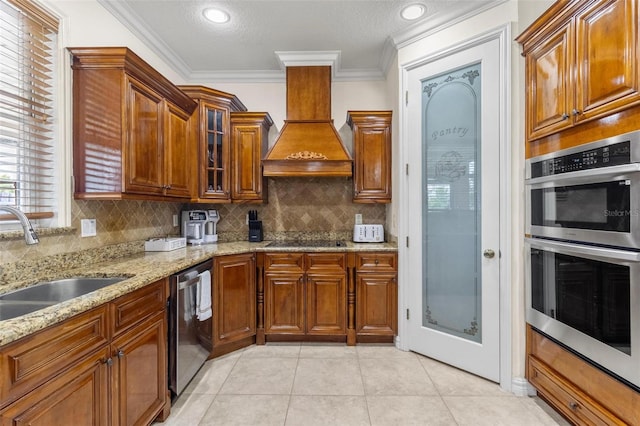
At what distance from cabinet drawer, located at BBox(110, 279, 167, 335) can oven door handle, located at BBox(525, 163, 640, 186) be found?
2.39 m

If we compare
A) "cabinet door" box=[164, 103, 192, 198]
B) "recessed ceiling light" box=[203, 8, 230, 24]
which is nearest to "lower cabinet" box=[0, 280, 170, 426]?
"cabinet door" box=[164, 103, 192, 198]

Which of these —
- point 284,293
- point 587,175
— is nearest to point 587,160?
point 587,175

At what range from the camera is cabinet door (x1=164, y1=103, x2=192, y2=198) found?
2385 mm

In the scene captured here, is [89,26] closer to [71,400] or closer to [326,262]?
[71,400]

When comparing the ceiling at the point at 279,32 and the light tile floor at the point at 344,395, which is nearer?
the light tile floor at the point at 344,395

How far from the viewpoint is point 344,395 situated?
203 centimetres

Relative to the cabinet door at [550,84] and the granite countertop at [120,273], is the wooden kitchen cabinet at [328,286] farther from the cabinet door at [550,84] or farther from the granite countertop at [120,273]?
the cabinet door at [550,84]

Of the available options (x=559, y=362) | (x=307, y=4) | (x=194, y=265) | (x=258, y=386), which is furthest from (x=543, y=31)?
(x=258, y=386)

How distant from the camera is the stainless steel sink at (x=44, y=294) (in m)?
1.35

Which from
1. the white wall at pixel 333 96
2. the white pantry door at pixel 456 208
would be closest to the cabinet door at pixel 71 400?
the white pantry door at pixel 456 208

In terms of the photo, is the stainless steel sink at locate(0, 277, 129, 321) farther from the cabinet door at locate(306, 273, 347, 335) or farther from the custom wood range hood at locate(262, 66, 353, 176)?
the custom wood range hood at locate(262, 66, 353, 176)

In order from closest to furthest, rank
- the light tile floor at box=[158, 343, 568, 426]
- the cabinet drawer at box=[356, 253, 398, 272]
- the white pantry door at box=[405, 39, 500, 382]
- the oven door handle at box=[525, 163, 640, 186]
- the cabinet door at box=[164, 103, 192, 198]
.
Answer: the oven door handle at box=[525, 163, 640, 186] < the light tile floor at box=[158, 343, 568, 426] < the white pantry door at box=[405, 39, 500, 382] < the cabinet door at box=[164, 103, 192, 198] < the cabinet drawer at box=[356, 253, 398, 272]

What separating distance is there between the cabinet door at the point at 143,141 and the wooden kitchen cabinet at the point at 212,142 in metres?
0.52

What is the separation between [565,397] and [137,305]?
2408 mm
